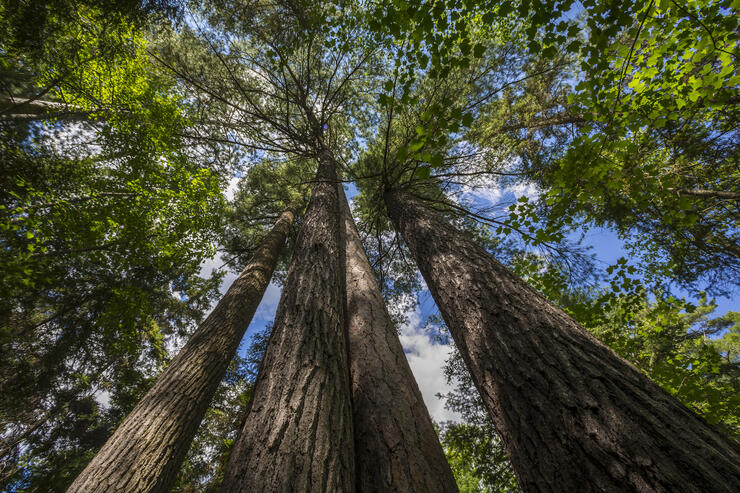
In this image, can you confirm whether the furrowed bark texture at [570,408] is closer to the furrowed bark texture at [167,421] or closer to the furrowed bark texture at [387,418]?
the furrowed bark texture at [387,418]

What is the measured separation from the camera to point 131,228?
5121 millimetres

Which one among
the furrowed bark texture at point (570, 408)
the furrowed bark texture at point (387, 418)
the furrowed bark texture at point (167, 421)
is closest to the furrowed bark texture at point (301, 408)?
the furrowed bark texture at point (387, 418)

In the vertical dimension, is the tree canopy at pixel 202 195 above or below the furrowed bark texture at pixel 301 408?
above

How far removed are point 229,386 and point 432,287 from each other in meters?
6.91

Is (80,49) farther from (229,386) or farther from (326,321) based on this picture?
(229,386)

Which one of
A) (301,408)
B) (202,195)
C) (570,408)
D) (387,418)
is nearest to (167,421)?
(301,408)

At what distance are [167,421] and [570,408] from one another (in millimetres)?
3401

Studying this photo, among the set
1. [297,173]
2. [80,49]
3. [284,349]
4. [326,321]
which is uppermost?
[297,173]

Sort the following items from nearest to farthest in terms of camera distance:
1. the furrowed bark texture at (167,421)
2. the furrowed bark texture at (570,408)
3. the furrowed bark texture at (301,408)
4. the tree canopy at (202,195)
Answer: the furrowed bark texture at (570,408), the furrowed bark texture at (301,408), the furrowed bark texture at (167,421), the tree canopy at (202,195)

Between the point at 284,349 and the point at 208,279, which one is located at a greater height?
the point at 208,279

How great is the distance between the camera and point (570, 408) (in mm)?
1104

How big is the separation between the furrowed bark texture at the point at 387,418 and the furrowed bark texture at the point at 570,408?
1.48 feet

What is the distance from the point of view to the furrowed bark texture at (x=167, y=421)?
79.0 inches

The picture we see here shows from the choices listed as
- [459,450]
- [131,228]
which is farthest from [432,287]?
[131,228]
